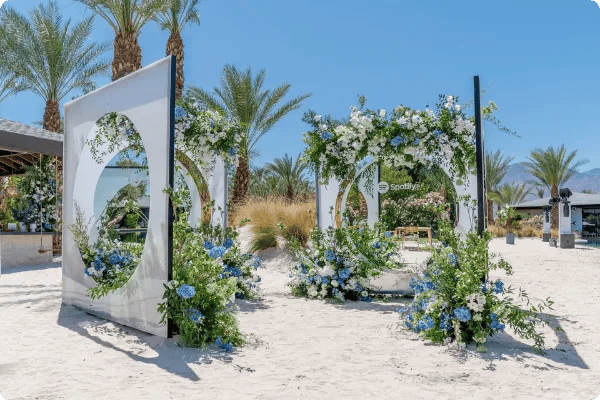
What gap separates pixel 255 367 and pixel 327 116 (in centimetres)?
1664

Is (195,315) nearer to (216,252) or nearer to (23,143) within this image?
(216,252)

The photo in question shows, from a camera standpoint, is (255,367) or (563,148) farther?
(563,148)

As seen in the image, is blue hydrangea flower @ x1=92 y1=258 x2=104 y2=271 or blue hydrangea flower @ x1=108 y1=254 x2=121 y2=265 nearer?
blue hydrangea flower @ x1=92 y1=258 x2=104 y2=271

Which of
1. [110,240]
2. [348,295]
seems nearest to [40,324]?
[110,240]

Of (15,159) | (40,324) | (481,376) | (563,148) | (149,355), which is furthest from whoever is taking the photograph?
(563,148)

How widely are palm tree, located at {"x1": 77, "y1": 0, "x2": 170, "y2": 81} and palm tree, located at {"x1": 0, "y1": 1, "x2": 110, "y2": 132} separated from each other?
2885mm

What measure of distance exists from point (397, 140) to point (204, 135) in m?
2.50

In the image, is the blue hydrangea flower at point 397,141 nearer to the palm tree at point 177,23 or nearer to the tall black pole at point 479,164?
the tall black pole at point 479,164

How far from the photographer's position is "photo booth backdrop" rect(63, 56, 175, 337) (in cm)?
414

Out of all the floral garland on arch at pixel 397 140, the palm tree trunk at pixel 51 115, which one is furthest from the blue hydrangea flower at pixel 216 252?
the palm tree trunk at pixel 51 115

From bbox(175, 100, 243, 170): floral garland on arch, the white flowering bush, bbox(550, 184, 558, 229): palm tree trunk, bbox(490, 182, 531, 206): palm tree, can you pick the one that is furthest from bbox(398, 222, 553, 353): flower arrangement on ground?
bbox(490, 182, 531, 206): palm tree

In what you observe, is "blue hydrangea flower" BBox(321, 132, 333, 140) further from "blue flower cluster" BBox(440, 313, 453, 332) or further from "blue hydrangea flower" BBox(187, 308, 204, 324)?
"blue hydrangea flower" BBox(187, 308, 204, 324)

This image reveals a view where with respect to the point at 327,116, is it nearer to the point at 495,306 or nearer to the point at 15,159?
the point at 15,159

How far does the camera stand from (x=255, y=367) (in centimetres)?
346
